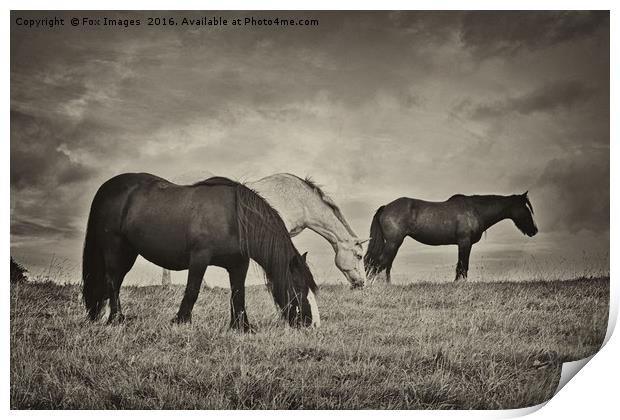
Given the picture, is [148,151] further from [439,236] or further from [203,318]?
[439,236]

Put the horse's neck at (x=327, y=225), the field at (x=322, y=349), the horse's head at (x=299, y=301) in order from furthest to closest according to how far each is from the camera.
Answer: the horse's neck at (x=327, y=225) → the horse's head at (x=299, y=301) → the field at (x=322, y=349)

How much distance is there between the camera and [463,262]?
5.31 m

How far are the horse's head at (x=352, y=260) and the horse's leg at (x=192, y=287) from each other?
1.01 metres

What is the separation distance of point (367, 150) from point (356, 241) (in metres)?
0.70

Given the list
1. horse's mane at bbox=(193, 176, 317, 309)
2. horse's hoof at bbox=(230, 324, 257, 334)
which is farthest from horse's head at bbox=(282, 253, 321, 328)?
horse's hoof at bbox=(230, 324, 257, 334)

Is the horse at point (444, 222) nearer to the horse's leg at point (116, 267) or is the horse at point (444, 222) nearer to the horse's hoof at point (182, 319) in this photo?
the horse's hoof at point (182, 319)

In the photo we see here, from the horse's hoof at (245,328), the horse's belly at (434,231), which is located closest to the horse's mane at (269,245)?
the horse's hoof at (245,328)

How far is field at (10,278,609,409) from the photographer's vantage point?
469cm

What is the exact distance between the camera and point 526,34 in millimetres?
5145

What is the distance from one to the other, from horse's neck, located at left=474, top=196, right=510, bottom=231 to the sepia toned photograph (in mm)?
16

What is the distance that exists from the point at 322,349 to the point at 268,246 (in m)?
0.79

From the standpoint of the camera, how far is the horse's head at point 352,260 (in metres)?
5.39

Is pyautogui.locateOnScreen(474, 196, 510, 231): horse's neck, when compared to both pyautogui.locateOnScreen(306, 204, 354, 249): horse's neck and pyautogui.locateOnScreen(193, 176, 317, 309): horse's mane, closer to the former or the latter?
pyautogui.locateOnScreen(306, 204, 354, 249): horse's neck
